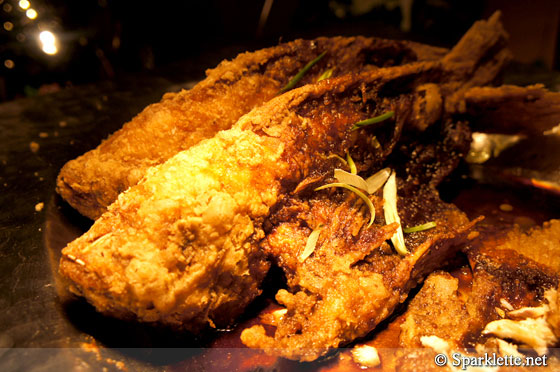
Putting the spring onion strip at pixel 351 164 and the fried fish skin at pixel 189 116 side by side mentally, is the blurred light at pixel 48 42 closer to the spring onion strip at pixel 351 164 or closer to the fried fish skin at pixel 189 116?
the fried fish skin at pixel 189 116

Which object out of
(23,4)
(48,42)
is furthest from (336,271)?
(48,42)

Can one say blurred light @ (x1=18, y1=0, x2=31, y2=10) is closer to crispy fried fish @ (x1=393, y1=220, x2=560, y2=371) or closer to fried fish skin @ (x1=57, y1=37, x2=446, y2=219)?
fried fish skin @ (x1=57, y1=37, x2=446, y2=219)

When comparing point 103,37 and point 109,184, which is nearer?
point 109,184

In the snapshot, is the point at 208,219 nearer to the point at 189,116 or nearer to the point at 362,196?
the point at 362,196

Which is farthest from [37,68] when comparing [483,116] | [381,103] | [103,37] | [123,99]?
[483,116]

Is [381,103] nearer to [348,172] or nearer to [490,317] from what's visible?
[348,172]

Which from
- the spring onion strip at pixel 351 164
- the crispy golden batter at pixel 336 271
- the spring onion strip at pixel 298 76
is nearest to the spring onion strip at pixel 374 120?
the spring onion strip at pixel 351 164
